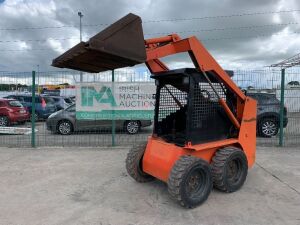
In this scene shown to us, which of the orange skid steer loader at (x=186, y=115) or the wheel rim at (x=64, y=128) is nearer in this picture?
the orange skid steer loader at (x=186, y=115)

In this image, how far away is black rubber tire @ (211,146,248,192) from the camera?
4.52 m

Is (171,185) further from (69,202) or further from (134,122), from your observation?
(134,122)

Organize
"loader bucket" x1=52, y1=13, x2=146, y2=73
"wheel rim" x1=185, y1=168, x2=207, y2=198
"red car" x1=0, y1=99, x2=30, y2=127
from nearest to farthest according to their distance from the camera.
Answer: "loader bucket" x1=52, y1=13, x2=146, y2=73, "wheel rim" x1=185, y1=168, x2=207, y2=198, "red car" x1=0, y1=99, x2=30, y2=127

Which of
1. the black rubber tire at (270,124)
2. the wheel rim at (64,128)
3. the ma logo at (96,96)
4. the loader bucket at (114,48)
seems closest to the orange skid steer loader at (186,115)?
the loader bucket at (114,48)

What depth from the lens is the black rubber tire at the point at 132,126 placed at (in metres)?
11.2

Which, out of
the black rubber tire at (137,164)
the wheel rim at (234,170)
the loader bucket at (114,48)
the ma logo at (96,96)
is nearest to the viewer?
the loader bucket at (114,48)

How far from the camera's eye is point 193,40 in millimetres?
4324

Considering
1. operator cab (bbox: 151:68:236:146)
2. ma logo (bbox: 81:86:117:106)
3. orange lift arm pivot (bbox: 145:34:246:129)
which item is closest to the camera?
orange lift arm pivot (bbox: 145:34:246:129)

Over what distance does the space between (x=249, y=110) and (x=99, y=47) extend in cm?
311

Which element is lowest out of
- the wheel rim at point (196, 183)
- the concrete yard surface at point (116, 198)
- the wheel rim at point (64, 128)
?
the concrete yard surface at point (116, 198)

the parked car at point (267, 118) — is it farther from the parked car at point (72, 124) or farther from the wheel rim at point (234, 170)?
the wheel rim at point (234, 170)

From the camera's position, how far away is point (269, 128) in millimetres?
10906

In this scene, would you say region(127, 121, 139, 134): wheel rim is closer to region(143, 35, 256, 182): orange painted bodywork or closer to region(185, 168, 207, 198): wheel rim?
region(143, 35, 256, 182): orange painted bodywork

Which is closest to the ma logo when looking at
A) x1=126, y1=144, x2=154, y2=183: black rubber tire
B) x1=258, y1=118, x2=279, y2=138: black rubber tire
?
x1=126, y1=144, x2=154, y2=183: black rubber tire
